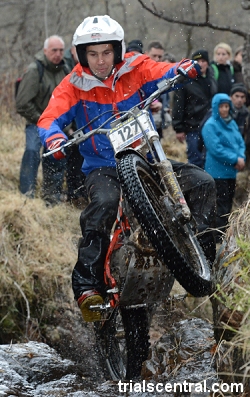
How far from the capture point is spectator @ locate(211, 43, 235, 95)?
34.2 feet

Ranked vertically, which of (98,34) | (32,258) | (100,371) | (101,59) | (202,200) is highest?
(98,34)

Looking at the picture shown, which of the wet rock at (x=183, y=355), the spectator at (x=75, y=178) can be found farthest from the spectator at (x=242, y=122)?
the wet rock at (x=183, y=355)

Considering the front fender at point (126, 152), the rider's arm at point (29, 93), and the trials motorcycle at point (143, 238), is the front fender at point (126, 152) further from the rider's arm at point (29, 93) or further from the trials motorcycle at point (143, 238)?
the rider's arm at point (29, 93)

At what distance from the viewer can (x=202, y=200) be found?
539cm

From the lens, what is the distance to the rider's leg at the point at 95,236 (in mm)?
5488

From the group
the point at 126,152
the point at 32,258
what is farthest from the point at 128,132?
the point at 32,258

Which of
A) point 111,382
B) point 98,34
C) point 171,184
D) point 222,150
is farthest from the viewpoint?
point 222,150

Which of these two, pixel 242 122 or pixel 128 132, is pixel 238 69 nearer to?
pixel 242 122

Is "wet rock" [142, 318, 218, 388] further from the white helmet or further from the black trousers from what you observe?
the white helmet

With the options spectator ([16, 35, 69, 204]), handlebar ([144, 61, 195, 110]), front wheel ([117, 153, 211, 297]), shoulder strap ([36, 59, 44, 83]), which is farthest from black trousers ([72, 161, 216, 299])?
shoulder strap ([36, 59, 44, 83])

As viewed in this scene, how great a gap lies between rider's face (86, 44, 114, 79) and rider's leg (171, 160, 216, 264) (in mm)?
1057

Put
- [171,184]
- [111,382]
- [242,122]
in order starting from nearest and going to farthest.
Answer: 1. [171,184]
2. [111,382]
3. [242,122]

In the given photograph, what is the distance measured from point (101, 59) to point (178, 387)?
8.89 feet

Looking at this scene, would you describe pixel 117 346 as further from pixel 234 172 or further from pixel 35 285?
pixel 234 172
